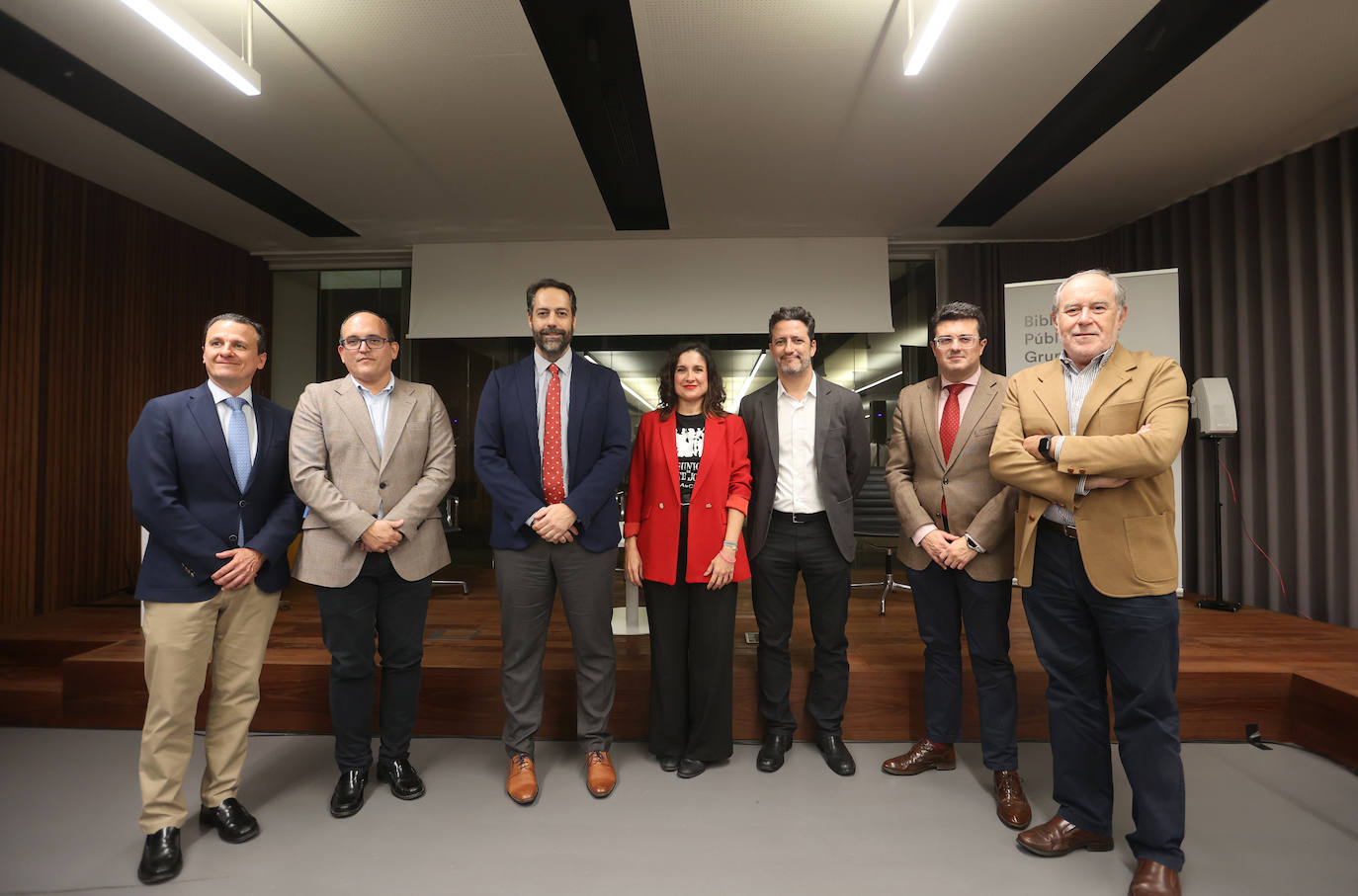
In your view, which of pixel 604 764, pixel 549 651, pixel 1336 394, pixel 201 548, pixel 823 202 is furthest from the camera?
pixel 823 202

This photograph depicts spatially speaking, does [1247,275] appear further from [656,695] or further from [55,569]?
[55,569]

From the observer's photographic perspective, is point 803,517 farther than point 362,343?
Yes

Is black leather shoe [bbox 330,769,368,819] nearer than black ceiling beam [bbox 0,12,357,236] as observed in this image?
Yes

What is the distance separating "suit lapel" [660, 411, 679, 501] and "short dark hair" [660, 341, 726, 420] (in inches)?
1.7

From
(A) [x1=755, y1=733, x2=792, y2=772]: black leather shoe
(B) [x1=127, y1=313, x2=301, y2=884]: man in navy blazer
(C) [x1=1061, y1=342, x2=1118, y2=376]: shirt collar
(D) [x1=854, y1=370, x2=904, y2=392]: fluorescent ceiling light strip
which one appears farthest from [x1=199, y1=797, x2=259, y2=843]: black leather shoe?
(D) [x1=854, y1=370, x2=904, y2=392]: fluorescent ceiling light strip

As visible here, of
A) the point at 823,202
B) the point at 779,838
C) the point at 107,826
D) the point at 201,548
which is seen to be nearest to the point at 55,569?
the point at 107,826

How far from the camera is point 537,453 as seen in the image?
231cm

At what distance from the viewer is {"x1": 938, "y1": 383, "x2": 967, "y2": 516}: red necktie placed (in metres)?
2.35

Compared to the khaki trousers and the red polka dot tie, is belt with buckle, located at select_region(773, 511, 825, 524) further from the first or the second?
the khaki trousers

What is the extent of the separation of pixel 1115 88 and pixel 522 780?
4.33 metres

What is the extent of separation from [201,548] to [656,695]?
162cm

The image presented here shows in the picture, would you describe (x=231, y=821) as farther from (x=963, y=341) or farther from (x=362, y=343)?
(x=963, y=341)

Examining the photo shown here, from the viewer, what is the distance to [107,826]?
83.0 inches

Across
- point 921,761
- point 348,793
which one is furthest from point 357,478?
point 921,761
